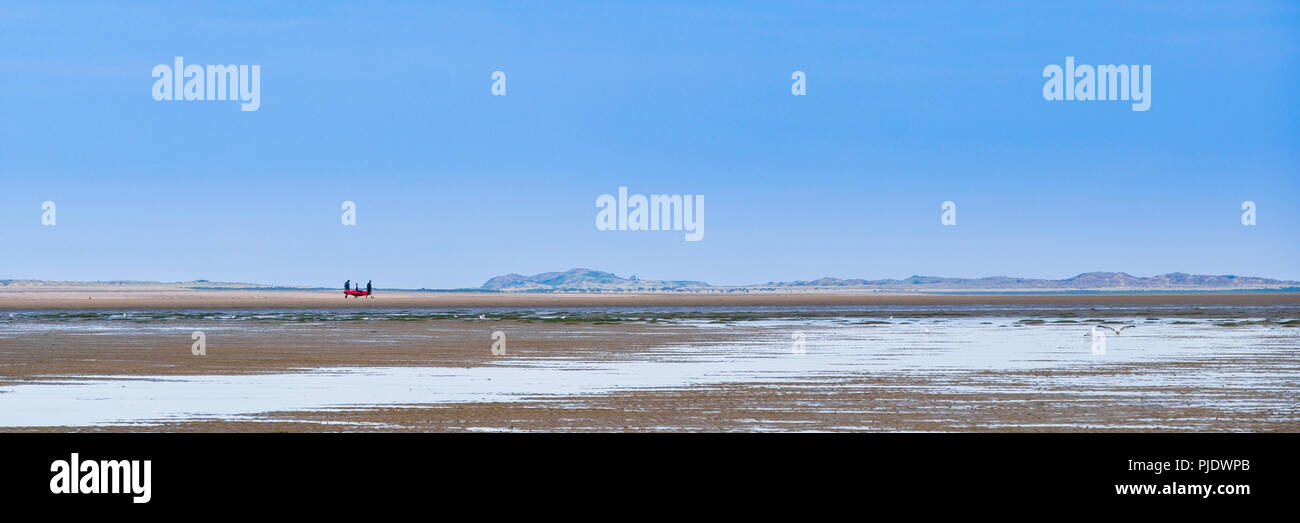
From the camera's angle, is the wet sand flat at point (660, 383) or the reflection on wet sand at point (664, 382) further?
the reflection on wet sand at point (664, 382)

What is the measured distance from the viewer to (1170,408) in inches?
770

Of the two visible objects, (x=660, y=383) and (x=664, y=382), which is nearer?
(x=660, y=383)

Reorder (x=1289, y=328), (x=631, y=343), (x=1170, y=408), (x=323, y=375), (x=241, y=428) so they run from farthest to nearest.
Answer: (x=1289, y=328)
(x=631, y=343)
(x=323, y=375)
(x=1170, y=408)
(x=241, y=428)

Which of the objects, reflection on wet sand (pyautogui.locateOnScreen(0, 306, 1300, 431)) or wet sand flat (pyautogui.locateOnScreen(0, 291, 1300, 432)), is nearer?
wet sand flat (pyautogui.locateOnScreen(0, 291, 1300, 432))

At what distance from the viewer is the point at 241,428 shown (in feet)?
57.0

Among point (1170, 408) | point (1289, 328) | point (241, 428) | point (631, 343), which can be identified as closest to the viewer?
point (241, 428)
